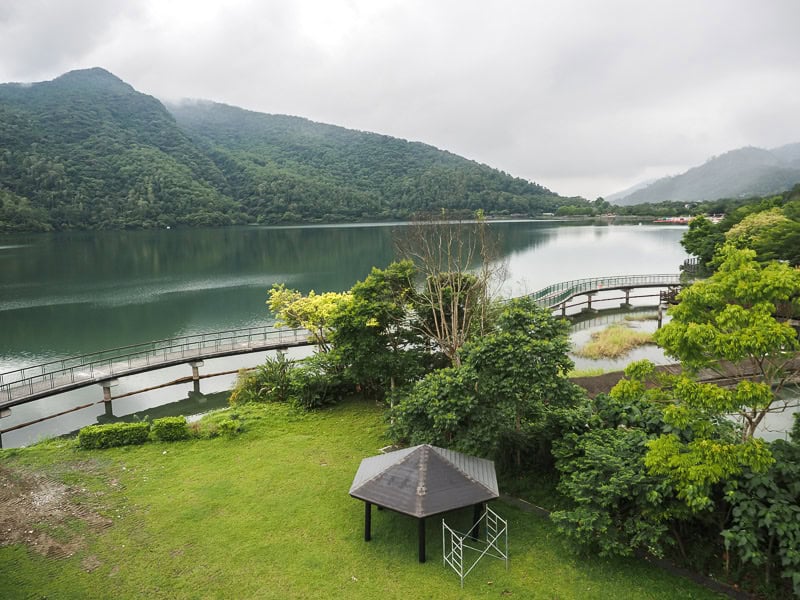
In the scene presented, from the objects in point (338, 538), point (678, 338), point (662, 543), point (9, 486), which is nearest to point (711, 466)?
point (678, 338)

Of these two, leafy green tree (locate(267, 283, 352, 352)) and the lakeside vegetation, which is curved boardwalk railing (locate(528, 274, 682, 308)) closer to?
the lakeside vegetation

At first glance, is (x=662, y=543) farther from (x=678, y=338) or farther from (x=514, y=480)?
(x=678, y=338)

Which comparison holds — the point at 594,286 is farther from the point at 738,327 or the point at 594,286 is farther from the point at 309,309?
the point at 738,327

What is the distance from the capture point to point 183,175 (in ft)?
385

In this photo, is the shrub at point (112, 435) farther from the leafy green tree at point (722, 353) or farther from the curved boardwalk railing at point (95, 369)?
the leafy green tree at point (722, 353)

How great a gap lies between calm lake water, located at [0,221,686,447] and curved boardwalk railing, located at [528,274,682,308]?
382 centimetres

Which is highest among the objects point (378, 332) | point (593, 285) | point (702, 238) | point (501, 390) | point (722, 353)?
point (722, 353)

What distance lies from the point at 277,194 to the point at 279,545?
115m

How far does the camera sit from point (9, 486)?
12242 millimetres

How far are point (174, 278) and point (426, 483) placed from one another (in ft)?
166

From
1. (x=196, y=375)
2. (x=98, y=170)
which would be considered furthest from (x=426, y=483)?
(x=98, y=170)

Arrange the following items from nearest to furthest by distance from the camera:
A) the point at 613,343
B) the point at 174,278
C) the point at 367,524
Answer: the point at 367,524
the point at 613,343
the point at 174,278

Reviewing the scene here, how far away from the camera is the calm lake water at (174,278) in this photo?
2539 cm

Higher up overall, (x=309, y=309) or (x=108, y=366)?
(x=309, y=309)
